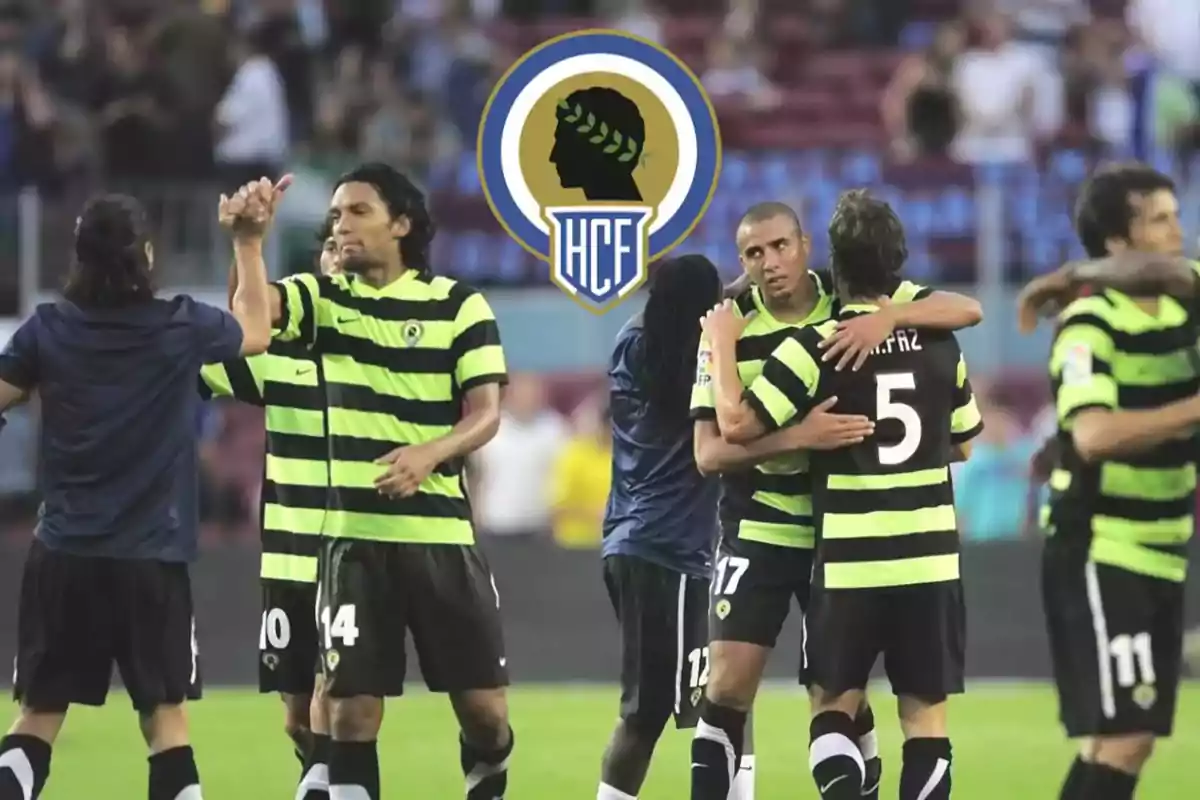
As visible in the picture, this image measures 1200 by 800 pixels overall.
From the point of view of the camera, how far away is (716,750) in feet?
23.9

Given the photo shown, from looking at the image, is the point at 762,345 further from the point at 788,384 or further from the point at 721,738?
the point at 721,738

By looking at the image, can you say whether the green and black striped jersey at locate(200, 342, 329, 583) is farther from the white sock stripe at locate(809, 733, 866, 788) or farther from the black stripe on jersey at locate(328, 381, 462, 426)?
the white sock stripe at locate(809, 733, 866, 788)

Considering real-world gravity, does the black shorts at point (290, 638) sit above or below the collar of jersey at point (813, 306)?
below

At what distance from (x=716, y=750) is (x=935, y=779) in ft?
2.37

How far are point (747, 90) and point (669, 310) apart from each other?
1036 cm

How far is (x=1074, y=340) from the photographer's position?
632 cm

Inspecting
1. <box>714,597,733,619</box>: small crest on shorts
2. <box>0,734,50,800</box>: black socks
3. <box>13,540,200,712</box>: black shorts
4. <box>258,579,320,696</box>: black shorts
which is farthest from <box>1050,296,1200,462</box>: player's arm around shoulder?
<box>0,734,50,800</box>: black socks

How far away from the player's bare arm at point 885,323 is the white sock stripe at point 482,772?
1.62 metres

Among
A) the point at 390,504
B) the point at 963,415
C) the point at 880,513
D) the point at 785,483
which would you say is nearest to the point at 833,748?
the point at 880,513

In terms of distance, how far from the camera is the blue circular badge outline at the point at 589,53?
8.80 metres

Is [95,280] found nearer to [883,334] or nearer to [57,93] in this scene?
[883,334]

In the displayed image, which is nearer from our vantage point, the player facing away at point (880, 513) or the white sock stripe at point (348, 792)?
the player facing away at point (880, 513)

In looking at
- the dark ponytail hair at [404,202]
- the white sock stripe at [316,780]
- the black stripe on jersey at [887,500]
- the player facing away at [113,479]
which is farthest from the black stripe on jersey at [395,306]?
the white sock stripe at [316,780]

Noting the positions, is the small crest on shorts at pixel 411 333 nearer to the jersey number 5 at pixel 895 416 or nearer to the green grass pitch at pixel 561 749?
the jersey number 5 at pixel 895 416
